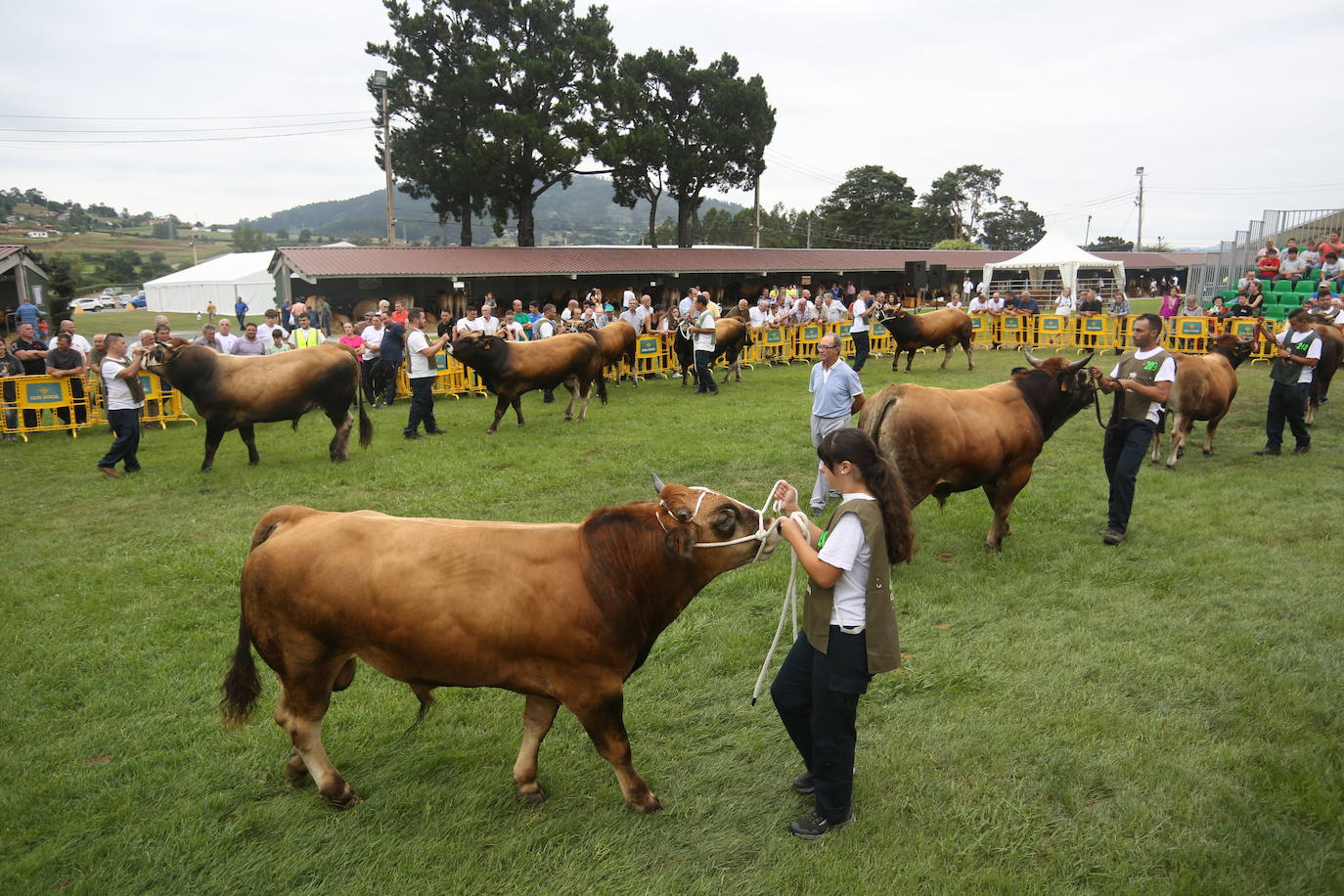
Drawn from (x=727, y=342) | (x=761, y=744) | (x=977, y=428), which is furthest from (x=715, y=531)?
(x=727, y=342)

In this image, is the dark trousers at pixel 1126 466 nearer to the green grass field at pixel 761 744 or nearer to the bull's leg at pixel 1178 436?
the green grass field at pixel 761 744

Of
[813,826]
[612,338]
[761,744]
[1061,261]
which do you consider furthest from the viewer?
[1061,261]

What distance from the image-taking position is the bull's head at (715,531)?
131 inches

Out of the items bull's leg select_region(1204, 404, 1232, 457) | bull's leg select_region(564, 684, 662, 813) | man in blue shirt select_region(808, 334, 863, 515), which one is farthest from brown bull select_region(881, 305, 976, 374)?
bull's leg select_region(564, 684, 662, 813)

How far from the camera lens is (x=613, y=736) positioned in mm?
3469

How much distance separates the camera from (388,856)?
3375mm

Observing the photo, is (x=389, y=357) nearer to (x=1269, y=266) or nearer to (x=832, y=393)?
(x=832, y=393)

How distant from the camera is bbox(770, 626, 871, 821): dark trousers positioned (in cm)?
326

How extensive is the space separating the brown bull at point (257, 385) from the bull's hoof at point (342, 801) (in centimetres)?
760

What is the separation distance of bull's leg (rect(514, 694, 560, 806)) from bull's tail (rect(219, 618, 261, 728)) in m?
1.31

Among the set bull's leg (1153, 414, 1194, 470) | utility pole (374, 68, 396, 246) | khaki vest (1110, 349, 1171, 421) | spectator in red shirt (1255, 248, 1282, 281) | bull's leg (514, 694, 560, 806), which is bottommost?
bull's leg (514, 694, 560, 806)

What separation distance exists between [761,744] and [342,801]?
2.02 metres

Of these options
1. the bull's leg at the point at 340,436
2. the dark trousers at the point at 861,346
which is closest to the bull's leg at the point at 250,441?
the bull's leg at the point at 340,436

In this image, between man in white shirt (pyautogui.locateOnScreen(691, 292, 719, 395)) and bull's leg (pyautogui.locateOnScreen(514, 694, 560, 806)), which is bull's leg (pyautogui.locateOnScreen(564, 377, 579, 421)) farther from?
bull's leg (pyautogui.locateOnScreen(514, 694, 560, 806))
